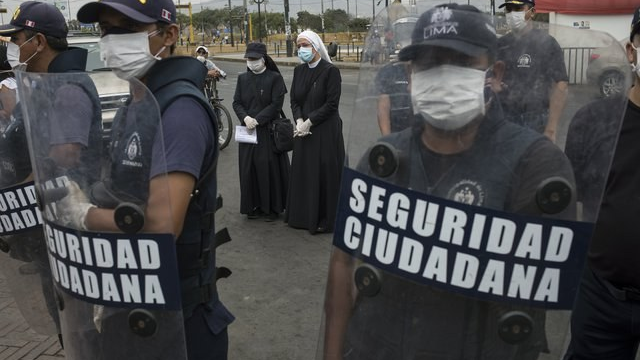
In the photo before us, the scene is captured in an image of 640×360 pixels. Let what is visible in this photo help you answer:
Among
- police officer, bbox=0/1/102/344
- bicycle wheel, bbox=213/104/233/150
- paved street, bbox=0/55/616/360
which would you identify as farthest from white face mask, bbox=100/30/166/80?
bicycle wheel, bbox=213/104/233/150

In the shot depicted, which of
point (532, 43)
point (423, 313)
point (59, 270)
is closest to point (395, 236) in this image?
point (423, 313)

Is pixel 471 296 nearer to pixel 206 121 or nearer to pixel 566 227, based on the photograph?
pixel 566 227

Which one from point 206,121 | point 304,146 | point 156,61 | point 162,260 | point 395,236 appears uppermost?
point 156,61

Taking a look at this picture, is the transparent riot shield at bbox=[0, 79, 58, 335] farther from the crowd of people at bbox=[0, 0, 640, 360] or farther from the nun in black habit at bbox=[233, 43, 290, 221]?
the nun in black habit at bbox=[233, 43, 290, 221]

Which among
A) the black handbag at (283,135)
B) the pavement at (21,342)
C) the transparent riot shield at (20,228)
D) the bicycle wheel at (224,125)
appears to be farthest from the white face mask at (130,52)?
the bicycle wheel at (224,125)

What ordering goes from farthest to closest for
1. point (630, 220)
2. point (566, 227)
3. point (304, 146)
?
point (304, 146)
point (630, 220)
point (566, 227)

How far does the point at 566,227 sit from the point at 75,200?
129cm

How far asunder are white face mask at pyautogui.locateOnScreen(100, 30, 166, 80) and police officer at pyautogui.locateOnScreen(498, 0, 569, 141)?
45.1 inches

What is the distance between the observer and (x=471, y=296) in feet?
4.37

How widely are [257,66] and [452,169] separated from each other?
514 cm

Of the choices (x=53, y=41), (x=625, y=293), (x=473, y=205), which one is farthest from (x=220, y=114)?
(x=473, y=205)

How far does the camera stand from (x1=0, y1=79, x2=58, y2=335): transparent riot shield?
2.49 meters

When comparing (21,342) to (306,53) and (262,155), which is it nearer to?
(262,155)

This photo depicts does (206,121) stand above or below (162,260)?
above
